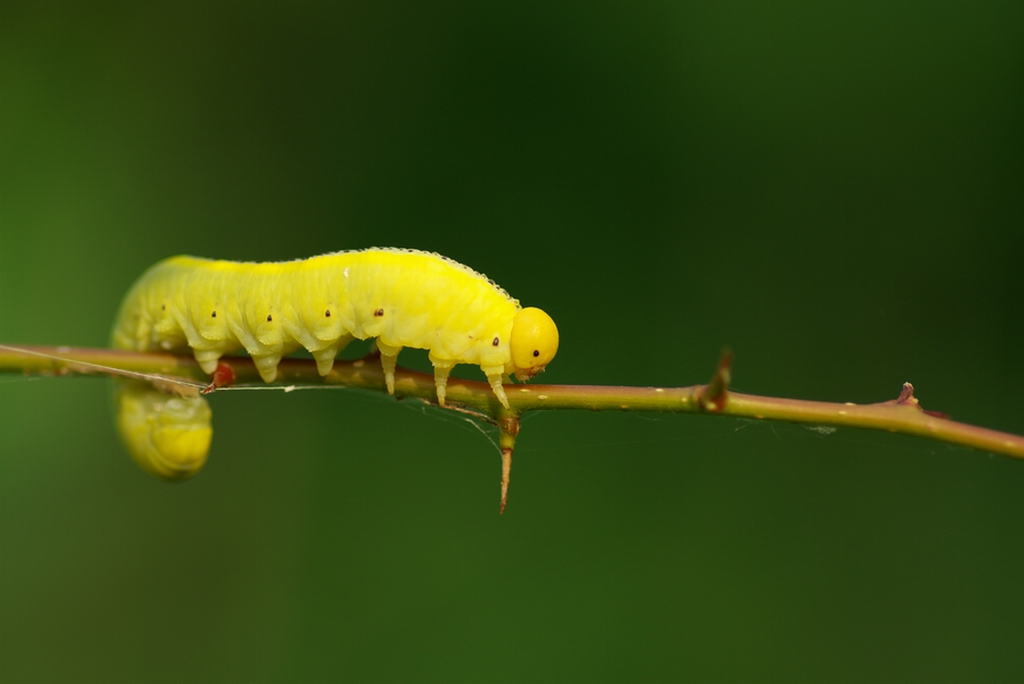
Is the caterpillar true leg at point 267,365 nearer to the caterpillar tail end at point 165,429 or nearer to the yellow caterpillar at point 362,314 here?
the yellow caterpillar at point 362,314

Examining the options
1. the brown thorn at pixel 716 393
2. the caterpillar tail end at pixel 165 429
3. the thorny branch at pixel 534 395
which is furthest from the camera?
the caterpillar tail end at pixel 165 429

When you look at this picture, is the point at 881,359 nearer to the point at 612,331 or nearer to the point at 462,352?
the point at 612,331

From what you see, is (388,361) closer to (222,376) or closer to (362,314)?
(362,314)

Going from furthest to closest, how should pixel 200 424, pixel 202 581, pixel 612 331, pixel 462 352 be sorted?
1. pixel 612 331
2. pixel 202 581
3. pixel 200 424
4. pixel 462 352

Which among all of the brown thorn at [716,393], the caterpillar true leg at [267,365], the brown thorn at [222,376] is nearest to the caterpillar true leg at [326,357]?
the caterpillar true leg at [267,365]

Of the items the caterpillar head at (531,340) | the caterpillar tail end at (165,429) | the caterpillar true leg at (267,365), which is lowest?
the caterpillar tail end at (165,429)

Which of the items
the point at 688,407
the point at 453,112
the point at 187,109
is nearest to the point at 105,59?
the point at 187,109

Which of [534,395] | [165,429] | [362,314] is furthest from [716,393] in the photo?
[165,429]
